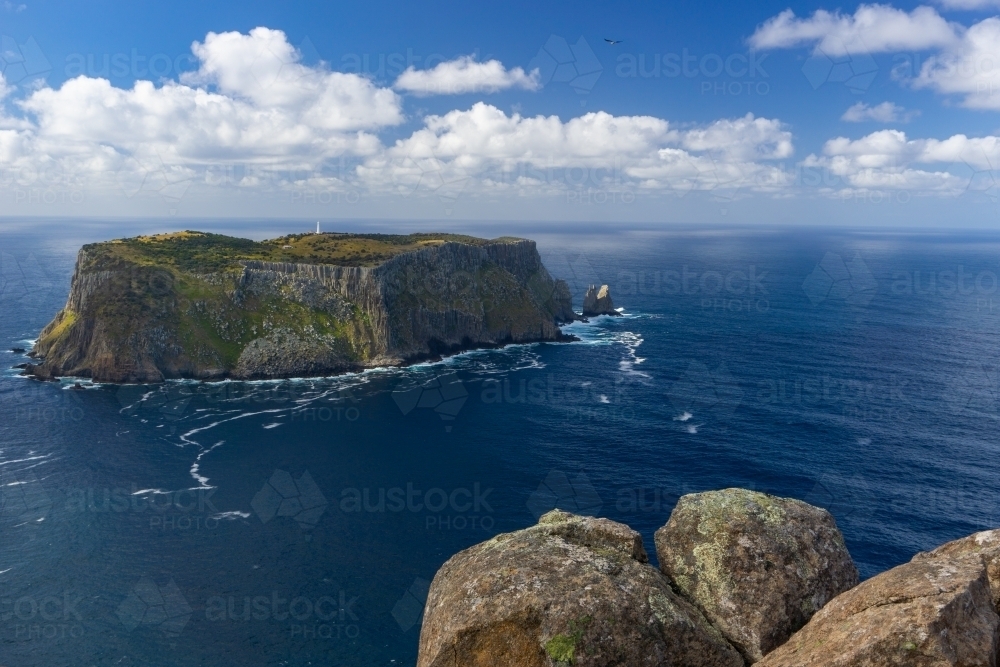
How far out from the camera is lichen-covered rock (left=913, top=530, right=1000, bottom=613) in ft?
56.6

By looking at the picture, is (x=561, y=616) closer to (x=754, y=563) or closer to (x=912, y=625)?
(x=754, y=563)

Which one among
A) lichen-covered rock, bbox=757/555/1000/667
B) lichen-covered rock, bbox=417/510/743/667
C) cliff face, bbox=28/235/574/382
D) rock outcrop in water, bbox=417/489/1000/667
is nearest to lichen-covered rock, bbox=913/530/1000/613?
rock outcrop in water, bbox=417/489/1000/667

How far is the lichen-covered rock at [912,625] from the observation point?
14.4m

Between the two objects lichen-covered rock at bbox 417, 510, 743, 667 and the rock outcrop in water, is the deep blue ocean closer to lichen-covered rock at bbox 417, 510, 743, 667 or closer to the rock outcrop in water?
the rock outcrop in water

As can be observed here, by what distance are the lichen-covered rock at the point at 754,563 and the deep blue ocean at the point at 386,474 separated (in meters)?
38.8

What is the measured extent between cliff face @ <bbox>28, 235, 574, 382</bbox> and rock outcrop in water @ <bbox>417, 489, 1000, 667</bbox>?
123 m

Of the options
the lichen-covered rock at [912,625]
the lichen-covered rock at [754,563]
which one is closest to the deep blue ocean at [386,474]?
the lichen-covered rock at [754,563]

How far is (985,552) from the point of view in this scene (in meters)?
18.1

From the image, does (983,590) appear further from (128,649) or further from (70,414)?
(70,414)

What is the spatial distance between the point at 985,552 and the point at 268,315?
143908 millimetres

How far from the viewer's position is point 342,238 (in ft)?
640

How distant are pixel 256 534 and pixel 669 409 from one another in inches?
2803

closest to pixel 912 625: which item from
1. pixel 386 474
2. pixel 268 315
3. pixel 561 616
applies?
pixel 561 616

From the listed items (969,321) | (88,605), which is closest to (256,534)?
(88,605)
